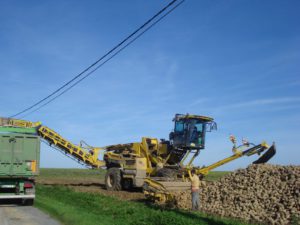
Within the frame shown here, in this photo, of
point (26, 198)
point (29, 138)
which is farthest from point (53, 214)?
point (29, 138)

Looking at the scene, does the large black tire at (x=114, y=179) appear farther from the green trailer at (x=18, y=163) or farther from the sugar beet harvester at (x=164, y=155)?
the green trailer at (x=18, y=163)

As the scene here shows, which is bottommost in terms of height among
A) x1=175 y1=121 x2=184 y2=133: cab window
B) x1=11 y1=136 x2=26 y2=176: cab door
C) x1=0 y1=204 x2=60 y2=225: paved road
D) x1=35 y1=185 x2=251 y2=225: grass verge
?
x1=0 y1=204 x2=60 y2=225: paved road

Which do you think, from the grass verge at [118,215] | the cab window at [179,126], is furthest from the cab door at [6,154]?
the cab window at [179,126]

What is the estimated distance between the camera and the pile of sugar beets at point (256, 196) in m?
12.6

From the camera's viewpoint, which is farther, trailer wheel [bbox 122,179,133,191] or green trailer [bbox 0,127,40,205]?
trailer wheel [bbox 122,179,133,191]

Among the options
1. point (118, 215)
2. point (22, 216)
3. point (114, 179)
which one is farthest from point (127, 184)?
point (22, 216)

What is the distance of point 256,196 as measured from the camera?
46.3 ft

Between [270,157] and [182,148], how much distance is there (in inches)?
184

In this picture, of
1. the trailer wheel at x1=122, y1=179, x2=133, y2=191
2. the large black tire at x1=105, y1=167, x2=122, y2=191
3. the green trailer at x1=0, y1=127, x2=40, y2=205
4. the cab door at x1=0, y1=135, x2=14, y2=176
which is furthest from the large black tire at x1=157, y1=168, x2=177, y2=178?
the cab door at x1=0, y1=135, x2=14, y2=176

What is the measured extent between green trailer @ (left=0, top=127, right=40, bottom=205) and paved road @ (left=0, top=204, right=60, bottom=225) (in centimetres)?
72

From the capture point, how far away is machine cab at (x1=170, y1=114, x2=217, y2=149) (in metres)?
21.5

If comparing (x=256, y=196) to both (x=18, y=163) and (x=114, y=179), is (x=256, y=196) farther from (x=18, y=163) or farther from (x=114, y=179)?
(x=114, y=179)

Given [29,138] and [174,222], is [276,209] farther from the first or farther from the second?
[29,138]

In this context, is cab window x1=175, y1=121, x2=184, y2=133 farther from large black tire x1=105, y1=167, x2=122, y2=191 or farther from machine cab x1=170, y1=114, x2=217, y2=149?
large black tire x1=105, y1=167, x2=122, y2=191
